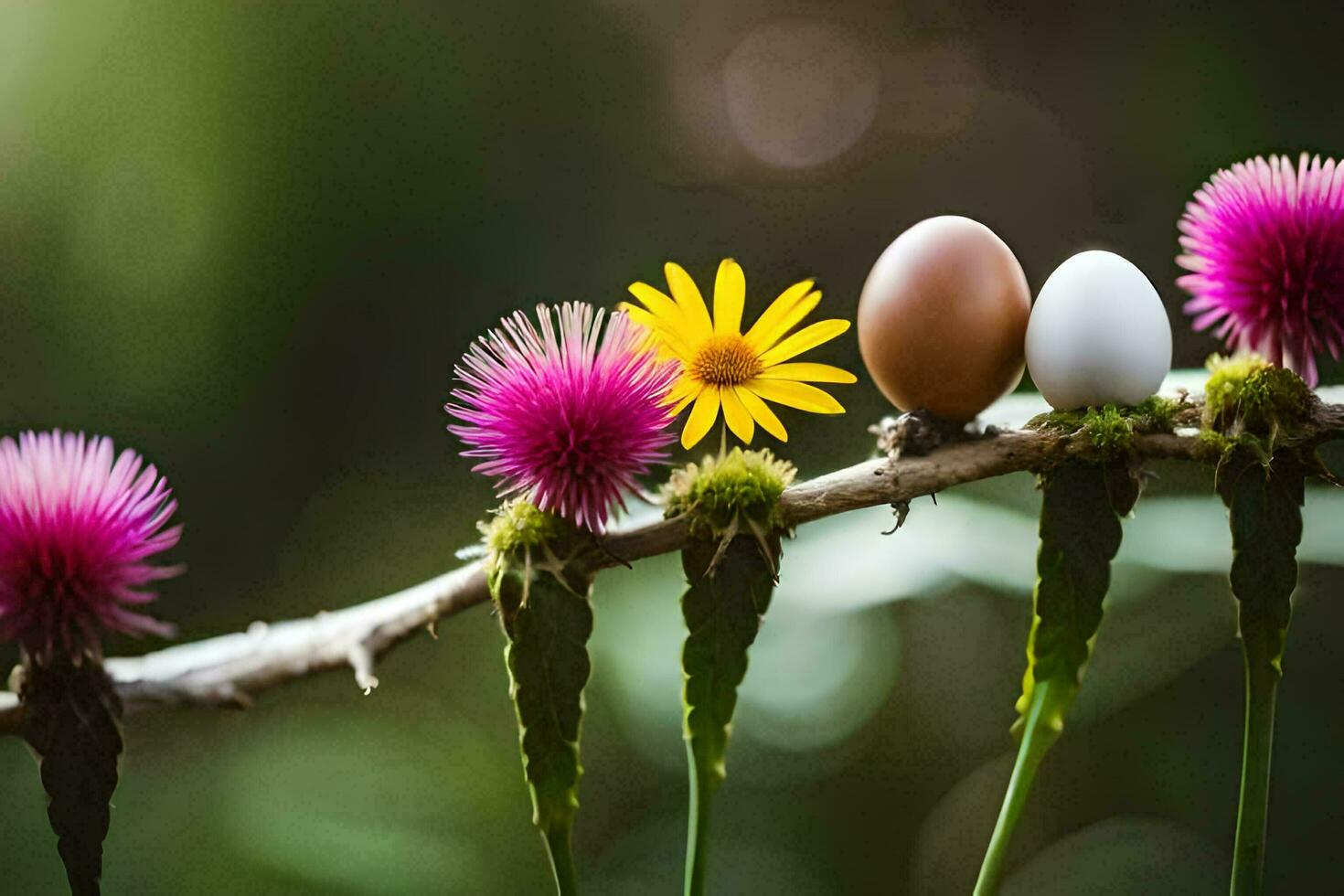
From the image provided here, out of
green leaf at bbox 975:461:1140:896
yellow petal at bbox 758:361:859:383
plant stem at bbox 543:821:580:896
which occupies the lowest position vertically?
plant stem at bbox 543:821:580:896

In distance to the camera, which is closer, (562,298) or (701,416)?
(701,416)

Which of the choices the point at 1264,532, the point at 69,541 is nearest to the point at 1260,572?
the point at 1264,532

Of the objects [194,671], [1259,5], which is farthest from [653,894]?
[1259,5]

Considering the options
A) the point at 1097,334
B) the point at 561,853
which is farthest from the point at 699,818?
the point at 1097,334

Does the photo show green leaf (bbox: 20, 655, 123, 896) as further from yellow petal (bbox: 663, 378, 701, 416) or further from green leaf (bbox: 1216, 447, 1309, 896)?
green leaf (bbox: 1216, 447, 1309, 896)

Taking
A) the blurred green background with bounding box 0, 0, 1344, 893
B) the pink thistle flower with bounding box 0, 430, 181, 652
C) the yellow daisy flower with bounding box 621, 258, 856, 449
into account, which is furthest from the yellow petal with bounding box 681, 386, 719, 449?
the blurred green background with bounding box 0, 0, 1344, 893

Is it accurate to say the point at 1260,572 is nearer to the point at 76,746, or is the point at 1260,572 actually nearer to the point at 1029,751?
the point at 1029,751

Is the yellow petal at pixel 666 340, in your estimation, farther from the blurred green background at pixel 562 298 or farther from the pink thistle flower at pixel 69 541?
the blurred green background at pixel 562 298

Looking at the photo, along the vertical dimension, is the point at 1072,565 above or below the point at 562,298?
below

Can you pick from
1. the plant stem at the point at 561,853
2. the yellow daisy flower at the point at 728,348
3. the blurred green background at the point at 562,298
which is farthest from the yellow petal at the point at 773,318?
the blurred green background at the point at 562,298
